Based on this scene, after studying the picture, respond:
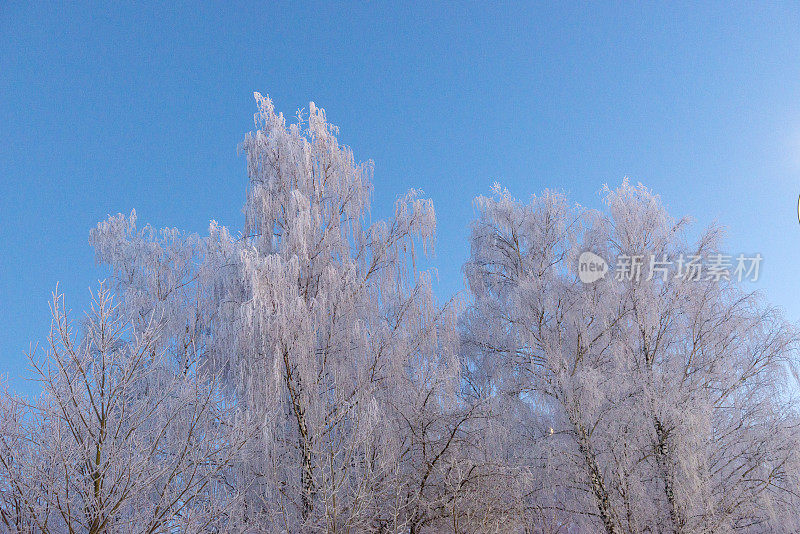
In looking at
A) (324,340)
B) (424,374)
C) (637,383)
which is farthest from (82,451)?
(637,383)

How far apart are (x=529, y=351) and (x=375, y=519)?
420 centimetres

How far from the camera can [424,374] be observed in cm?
741

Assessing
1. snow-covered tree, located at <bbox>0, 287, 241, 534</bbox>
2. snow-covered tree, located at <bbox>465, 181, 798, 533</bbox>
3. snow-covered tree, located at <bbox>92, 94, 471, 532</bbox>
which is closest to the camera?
snow-covered tree, located at <bbox>0, 287, 241, 534</bbox>

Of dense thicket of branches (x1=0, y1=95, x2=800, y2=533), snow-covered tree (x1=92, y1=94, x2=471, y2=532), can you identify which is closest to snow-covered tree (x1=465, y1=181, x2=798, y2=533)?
dense thicket of branches (x1=0, y1=95, x2=800, y2=533)

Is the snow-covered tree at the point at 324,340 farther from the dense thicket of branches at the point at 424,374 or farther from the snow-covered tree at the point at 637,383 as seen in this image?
the snow-covered tree at the point at 637,383

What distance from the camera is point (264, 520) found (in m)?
6.57

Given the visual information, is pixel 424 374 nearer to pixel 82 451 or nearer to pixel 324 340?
pixel 324 340

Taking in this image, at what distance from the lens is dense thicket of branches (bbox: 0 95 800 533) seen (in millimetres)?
6125

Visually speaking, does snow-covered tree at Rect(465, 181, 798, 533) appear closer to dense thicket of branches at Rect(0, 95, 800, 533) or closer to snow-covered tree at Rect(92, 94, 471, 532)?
dense thicket of branches at Rect(0, 95, 800, 533)

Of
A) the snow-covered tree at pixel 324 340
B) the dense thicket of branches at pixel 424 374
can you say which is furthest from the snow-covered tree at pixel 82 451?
the snow-covered tree at pixel 324 340

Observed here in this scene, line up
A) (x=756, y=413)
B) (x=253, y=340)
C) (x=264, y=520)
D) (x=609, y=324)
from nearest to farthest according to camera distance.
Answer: (x=264, y=520)
(x=253, y=340)
(x=756, y=413)
(x=609, y=324)

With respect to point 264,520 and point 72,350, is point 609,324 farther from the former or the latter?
point 72,350

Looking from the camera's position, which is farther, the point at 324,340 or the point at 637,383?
the point at 637,383

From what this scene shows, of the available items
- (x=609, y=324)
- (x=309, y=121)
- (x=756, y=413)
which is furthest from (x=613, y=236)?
(x=309, y=121)
